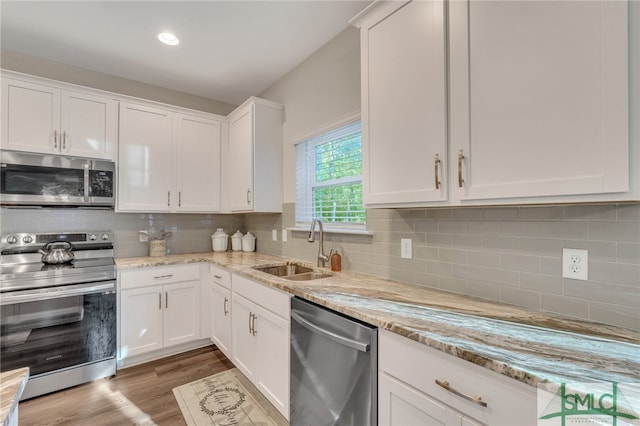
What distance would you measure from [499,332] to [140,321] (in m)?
2.72

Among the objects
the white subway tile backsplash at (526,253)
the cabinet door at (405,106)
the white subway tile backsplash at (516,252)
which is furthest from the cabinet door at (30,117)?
the white subway tile backsplash at (526,253)

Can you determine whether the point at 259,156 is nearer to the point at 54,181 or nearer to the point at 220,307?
the point at 220,307

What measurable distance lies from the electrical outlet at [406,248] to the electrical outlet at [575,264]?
2.40ft

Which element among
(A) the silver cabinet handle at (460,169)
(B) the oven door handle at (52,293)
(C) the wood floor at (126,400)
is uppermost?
(A) the silver cabinet handle at (460,169)

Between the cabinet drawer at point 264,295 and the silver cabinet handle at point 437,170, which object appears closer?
the silver cabinet handle at point 437,170

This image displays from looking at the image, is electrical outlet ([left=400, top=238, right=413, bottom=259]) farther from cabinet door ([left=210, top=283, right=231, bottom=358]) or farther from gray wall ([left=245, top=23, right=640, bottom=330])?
cabinet door ([left=210, top=283, right=231, bottom=358])

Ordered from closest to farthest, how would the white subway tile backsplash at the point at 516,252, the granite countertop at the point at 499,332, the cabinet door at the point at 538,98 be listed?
the granite countertop at the point at 499,332
the cabinet door at the point at 538,98
the white subway tile backsplash at the point at 516,252

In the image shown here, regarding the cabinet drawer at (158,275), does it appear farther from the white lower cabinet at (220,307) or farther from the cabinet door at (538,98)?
the cabinet door at (538,98)

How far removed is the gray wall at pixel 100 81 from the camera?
103 inches

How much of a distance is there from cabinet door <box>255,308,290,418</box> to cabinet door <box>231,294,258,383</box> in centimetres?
9

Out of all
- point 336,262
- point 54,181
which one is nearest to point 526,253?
point 336,262

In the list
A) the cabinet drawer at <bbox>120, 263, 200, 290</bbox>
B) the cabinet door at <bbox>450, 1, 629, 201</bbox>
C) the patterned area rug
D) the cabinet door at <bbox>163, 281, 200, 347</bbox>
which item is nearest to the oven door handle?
the cabinet drawer at <bbox>120, 263, 200, 290</bbox>

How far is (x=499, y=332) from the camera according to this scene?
3.38ft

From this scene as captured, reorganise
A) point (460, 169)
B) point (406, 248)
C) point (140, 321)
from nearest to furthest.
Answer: point (460, 169) → point (406, 248) → point (140, 321)
